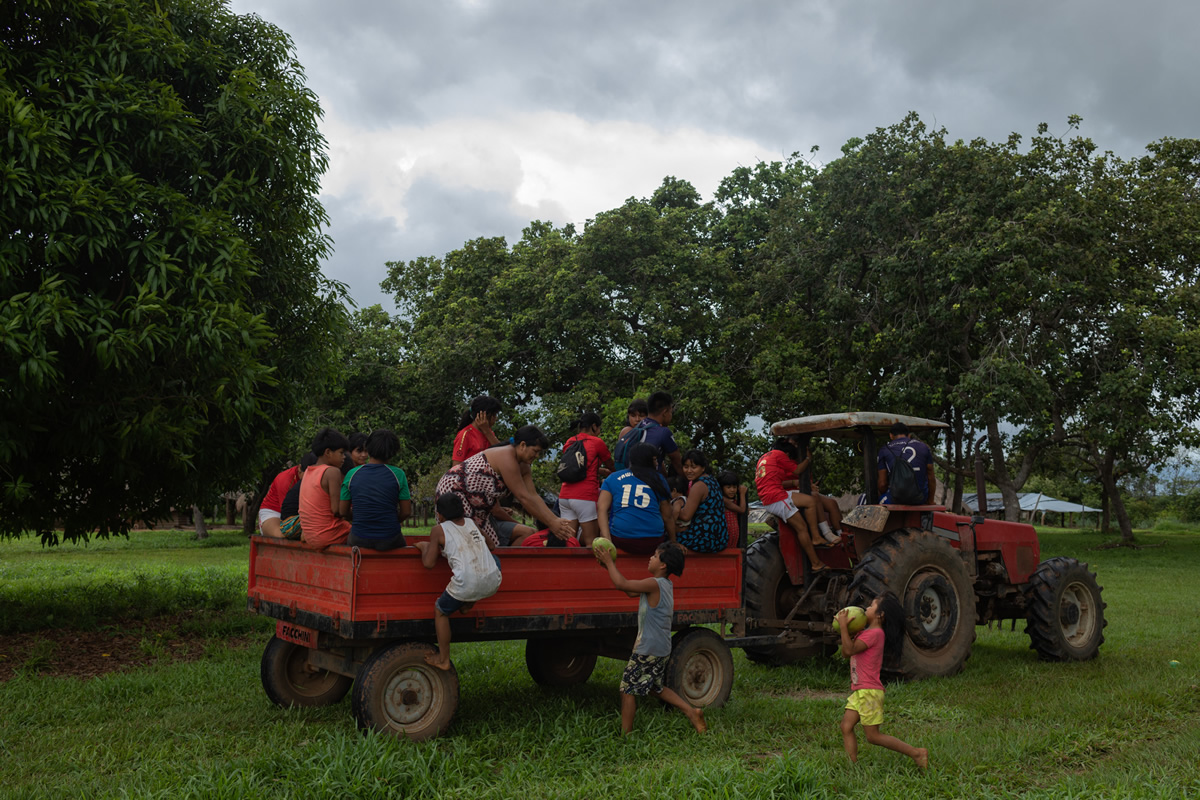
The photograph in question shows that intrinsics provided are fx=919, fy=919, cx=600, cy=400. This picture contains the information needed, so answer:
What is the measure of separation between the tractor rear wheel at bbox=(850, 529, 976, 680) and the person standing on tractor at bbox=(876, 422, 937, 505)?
1.13 ft

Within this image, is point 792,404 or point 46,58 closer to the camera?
point 46,58

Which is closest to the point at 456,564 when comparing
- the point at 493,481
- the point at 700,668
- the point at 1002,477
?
the point at 493,481

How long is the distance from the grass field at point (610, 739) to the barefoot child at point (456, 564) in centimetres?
75

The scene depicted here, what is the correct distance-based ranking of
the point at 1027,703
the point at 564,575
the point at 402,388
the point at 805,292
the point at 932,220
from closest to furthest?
the point at 564,575
the point at 1027,703
the point at 932,220
the point at 805,292
the point at 402,388

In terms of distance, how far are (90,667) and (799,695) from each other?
266 inches

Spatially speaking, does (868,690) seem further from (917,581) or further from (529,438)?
(917,581)

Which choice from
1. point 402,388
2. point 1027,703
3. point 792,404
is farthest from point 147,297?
point 402,388

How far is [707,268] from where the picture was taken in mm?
24266

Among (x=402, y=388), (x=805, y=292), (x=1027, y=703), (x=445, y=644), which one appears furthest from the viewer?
(x=402, y=388)

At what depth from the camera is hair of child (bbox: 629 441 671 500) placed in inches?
278

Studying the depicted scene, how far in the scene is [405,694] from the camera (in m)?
5.86

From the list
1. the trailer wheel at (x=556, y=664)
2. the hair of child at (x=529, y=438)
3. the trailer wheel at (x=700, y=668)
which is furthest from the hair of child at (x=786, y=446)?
the hair of child at (x=529, y=438)

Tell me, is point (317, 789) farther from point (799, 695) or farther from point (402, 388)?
point (402, 388)

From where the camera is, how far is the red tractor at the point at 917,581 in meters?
8.41
